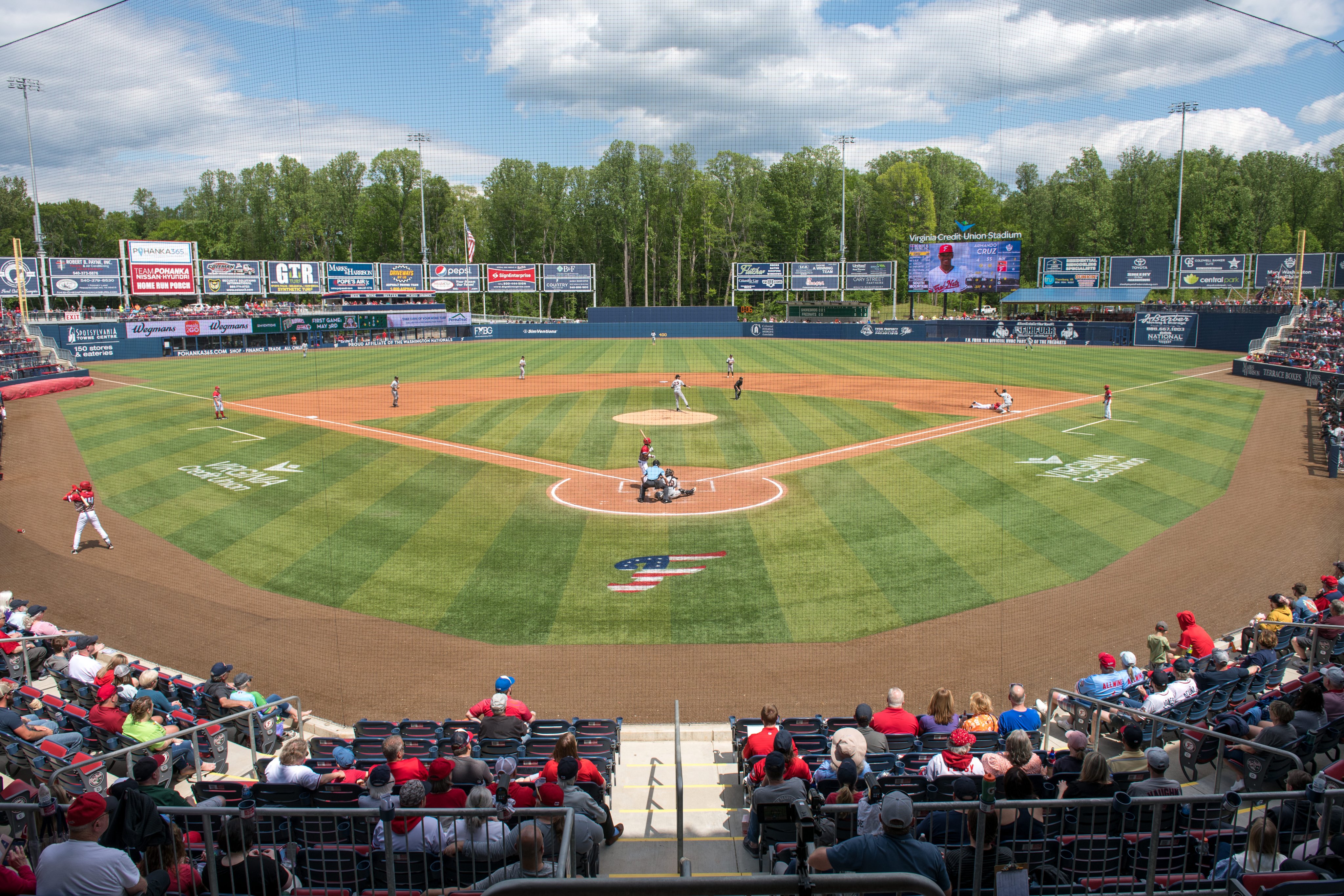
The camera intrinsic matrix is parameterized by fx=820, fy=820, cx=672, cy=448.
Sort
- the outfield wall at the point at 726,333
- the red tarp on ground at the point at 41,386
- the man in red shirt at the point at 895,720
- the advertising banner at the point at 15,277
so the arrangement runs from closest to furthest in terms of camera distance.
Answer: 1. the man in red shirt at the point at 895,720
2. the red tarp on ground at the point at 41,386
3. the advertising banner at the point at 15,277
4. the outfield wall at the point at 726,333

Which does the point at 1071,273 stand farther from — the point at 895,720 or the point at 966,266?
the point at 895,720

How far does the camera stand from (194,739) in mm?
7938

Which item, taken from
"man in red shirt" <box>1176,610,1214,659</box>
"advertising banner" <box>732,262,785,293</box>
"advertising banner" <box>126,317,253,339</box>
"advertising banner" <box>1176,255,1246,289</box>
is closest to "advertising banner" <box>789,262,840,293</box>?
"advertising banner" <box>732,262,785,293</box>

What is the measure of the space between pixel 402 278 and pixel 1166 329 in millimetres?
61842

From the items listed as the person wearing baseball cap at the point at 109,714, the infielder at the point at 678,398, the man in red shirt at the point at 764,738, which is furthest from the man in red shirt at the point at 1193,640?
the infielder at the point at 678,398

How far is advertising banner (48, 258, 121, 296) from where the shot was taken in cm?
5778

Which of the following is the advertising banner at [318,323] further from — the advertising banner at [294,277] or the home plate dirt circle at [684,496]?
the home plate dirt circle at [684,496]

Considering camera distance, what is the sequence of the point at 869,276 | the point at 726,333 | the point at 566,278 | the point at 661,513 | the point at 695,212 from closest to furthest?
the point at 661,513 → the point at 726,333 → the point at 869,276 → the point at 566,278 → the point at 695,212

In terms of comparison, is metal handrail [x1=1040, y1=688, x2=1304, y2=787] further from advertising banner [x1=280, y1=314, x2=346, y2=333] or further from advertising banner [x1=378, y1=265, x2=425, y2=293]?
advertising banner [x1=378, y1=265, x2=425, y2=293]

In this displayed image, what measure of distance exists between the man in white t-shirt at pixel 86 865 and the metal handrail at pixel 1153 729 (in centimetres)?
726

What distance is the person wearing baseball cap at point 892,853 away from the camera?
4391mm

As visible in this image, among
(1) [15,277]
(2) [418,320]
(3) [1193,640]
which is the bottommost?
(3) [1193,640]

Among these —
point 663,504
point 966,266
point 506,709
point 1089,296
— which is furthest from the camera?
point 1089,296

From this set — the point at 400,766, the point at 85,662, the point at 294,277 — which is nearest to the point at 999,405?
the point at 400,766
